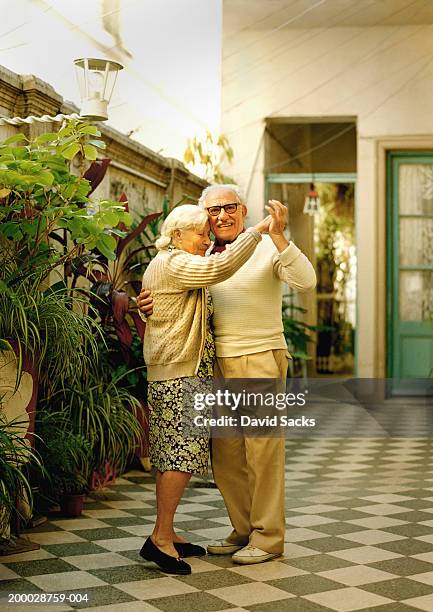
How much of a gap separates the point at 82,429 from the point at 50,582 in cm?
117

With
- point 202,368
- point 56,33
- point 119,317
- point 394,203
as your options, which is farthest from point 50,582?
point 394,203

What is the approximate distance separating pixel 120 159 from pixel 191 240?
104 inches

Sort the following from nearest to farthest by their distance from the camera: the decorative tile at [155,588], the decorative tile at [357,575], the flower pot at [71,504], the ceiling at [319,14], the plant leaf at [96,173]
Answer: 1. the decorative tile at [155,588]
2. the decorative tile at [357,575]
3. the flower pot at [71,504]
4. the plant leaf at [96,173]
5. the ceiling at [319,14]

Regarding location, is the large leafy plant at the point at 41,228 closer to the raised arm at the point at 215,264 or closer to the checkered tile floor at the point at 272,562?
the raised arm at the point at 215,264

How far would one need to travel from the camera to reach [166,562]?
2.84 m

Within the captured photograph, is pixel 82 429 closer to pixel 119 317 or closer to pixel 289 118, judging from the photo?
pixel 119 317

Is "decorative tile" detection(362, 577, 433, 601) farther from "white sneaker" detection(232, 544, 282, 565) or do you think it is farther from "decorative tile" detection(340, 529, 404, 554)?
"decorative tile" detection(340, 529, 404, 554)

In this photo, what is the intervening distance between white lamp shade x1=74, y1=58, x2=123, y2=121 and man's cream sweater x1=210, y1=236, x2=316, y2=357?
1108mm

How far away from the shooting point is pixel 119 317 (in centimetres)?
421

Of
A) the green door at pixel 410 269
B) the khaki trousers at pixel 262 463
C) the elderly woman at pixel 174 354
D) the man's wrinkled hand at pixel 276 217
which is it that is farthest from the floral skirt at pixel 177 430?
the green door at pixel 410 269

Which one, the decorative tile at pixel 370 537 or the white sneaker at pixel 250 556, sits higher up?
the white sneaker at pixel 250 556

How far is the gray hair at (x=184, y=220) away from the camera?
2.93m

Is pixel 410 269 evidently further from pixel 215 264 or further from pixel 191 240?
pixel 215 264

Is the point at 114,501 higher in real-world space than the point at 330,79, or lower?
lower
